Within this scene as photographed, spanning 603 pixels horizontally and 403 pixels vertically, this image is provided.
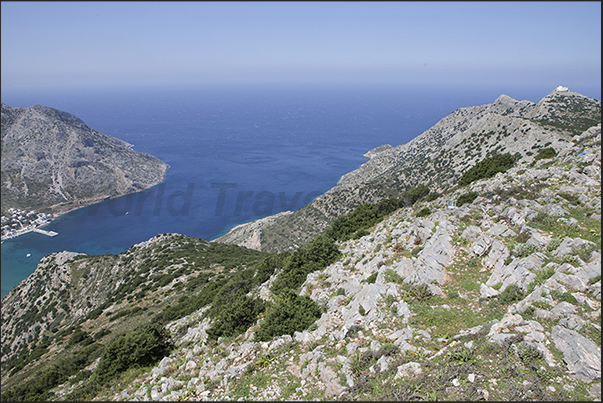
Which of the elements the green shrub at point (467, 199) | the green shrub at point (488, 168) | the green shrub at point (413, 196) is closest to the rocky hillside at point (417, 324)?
the green shrub at point (467, 199)

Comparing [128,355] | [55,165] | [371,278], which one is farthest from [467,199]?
[55,165]

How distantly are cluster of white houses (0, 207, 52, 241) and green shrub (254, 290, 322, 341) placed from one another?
12893 cm

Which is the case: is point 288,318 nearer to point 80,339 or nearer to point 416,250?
point 416,250

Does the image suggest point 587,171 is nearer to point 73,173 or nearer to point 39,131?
point 73,173

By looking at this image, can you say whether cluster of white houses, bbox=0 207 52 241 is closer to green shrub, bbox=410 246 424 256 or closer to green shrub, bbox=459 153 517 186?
green shrub, bbox=410 246 424 256

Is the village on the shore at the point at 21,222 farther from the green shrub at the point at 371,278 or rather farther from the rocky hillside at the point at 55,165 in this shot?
the green shrub at the point at 371,278

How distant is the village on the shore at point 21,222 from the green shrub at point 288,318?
122355 millimetres

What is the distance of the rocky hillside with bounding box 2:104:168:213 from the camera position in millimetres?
115625

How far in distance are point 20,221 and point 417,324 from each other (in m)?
141

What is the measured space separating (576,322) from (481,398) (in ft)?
12.5

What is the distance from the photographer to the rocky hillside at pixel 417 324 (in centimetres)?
760

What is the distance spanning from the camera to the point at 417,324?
33.9ft

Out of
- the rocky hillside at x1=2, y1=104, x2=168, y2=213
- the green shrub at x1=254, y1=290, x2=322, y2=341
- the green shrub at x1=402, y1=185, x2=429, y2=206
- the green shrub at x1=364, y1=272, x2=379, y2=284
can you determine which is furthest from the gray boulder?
the rocky hillside at x1=2, y1=104, x2=168, y2=213

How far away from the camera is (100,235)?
102 meters
